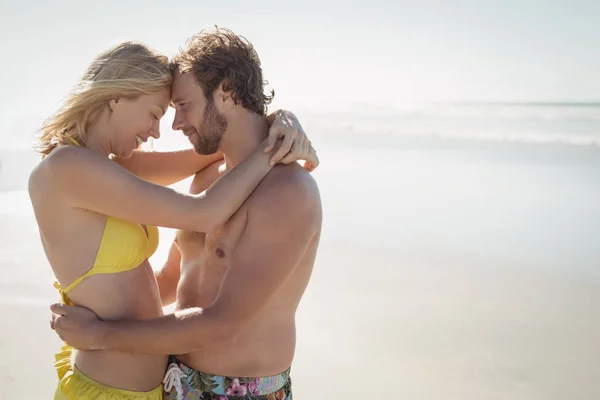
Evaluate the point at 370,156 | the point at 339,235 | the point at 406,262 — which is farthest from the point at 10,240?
the point at 370,156

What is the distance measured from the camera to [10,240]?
7.42m

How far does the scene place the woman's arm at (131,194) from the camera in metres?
2.65

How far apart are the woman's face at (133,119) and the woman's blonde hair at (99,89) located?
0.04 m

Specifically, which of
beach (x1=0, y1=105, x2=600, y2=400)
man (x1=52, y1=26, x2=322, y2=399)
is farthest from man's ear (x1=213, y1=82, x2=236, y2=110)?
beach (x1=0, y1=105, x2=600, y2=400)

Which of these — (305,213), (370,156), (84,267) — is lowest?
(370,156)

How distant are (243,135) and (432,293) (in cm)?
385

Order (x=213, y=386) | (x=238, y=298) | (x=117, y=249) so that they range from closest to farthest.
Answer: (x=238, y=298)
(x=117, y=249)
(x=213, y=386)

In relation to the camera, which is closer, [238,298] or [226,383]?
[238,298]

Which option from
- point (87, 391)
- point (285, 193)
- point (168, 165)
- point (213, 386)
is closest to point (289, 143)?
point (285, 193)

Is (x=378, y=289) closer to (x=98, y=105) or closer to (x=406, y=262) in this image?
(x=406, y=262)

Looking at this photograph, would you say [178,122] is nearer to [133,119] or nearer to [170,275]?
[133,119]

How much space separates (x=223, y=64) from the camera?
2969 millimetres

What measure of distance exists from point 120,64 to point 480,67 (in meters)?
25.5

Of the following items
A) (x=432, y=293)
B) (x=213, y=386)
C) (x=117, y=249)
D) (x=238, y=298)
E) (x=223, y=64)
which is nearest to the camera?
(x=238, y=298)
